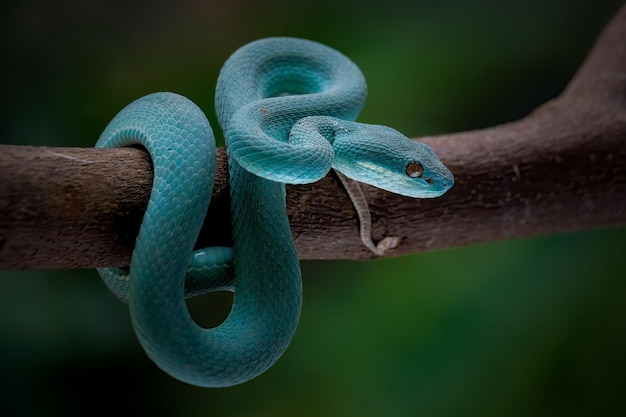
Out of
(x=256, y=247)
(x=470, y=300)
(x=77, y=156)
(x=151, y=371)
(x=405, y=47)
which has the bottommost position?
(x=151, y=371)

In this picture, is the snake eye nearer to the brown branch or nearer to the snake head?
the snake head

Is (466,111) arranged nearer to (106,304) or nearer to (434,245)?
(434,245)

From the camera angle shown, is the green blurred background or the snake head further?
the green blurred background

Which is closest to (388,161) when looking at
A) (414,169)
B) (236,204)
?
(414,169)

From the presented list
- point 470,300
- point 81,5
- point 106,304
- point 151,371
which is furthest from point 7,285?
point 470,300

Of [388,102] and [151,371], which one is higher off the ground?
[388,102]

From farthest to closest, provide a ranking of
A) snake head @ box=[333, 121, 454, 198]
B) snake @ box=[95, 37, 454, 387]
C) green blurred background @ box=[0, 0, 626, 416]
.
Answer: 1. green blurred background @ box=[0, 0, 626, 416]
2. snake head @ box=[333, 121, 454, 198]
3. snake @ box=[95, 37, 454, 387]

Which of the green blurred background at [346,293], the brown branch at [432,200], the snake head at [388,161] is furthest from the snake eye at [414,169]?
the green blurred background at [346,293]

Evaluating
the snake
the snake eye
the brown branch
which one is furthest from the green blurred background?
the snake eye
